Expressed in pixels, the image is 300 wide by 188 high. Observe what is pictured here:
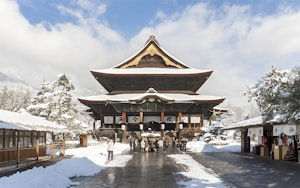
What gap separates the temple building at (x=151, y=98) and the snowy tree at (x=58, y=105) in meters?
8.35

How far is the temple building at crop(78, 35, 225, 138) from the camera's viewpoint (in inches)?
1889

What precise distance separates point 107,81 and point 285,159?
35426 millimetres

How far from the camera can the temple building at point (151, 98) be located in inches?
1889

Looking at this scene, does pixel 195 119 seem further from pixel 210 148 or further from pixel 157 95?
pixel 210 148

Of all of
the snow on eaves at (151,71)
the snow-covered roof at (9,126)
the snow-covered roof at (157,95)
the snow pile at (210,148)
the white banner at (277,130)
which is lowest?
the snow pile at (210,148)

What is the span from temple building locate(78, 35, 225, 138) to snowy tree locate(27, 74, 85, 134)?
27.4 ft

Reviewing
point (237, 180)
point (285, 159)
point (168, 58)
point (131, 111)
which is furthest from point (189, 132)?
point (237, 180)

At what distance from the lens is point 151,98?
156 ft

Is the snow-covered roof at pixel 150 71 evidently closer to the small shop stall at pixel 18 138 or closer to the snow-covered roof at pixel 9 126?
the small shop stall at pixel 18 138

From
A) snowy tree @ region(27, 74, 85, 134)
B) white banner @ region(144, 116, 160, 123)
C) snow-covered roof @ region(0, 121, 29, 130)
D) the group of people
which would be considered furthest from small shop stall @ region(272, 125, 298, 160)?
white banner @ region(144, 116, 160, 123)

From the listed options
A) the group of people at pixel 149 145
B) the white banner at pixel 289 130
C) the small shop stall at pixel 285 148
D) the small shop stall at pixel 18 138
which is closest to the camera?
the small shop stall at pixel 18 138

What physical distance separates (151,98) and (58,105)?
535 inches

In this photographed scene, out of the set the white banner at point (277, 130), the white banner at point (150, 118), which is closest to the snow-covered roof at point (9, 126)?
the white banner at point (277, 130)

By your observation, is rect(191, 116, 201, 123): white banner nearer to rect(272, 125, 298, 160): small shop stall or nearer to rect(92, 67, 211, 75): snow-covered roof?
rect(92, 67, 211, 75): snow-covered roof
